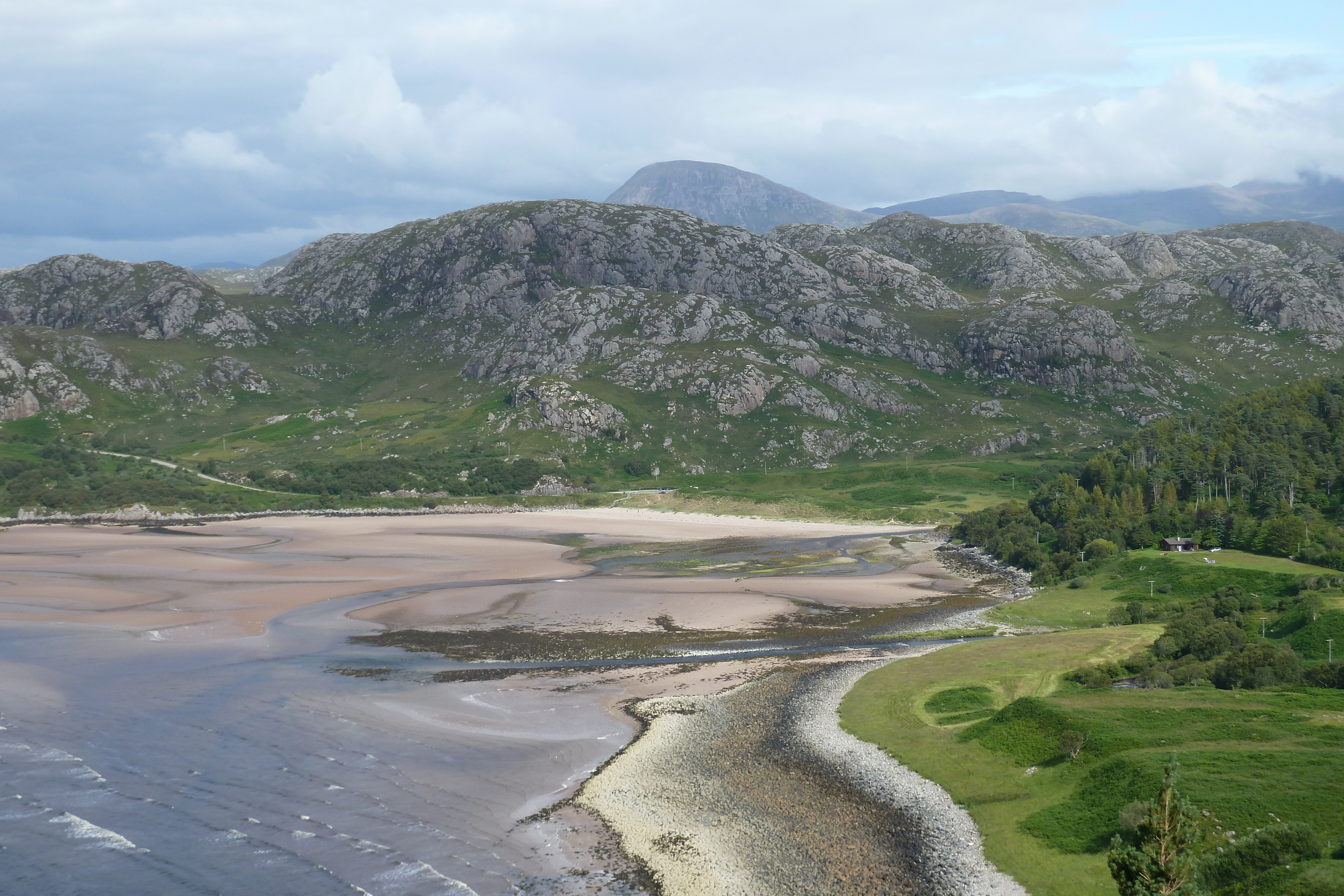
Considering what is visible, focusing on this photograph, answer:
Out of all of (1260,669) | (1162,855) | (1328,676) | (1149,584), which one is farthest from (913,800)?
(1149,584)

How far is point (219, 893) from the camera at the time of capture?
117 ft

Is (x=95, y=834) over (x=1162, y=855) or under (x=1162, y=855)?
under

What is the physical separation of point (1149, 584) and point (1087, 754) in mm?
58794

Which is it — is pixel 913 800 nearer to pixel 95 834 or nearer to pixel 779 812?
pixel 779 812

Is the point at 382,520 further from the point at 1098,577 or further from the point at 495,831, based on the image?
the point at 495,831

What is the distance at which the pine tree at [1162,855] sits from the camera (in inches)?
→ 994

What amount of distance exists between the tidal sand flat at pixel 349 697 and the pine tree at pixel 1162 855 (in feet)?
63.2

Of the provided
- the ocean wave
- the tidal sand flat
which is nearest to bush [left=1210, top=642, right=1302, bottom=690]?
the tidal sand flat

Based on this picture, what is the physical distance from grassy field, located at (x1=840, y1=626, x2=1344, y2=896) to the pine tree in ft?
27.2

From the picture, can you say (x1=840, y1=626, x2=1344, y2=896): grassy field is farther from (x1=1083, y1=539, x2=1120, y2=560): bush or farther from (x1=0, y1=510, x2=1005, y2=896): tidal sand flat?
(x1=1083, y1=539, x2=1120, y2=560): bush

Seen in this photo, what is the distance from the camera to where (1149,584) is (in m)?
95.2

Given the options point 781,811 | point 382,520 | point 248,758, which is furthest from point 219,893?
point 382,520

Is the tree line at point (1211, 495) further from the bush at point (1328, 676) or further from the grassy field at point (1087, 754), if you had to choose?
the grassy field at point (1087, 754)

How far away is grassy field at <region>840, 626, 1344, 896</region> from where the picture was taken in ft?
120
